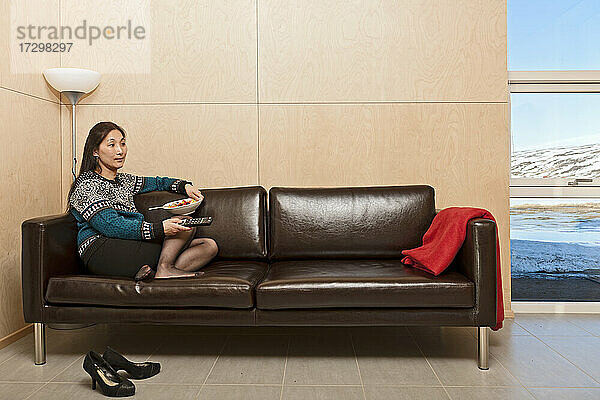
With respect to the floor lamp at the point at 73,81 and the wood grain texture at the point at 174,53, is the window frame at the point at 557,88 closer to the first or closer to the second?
the wood grain texture at the point at 174,53

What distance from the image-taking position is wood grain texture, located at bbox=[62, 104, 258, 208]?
4223 mm

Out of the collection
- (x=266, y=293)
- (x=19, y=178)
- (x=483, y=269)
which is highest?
(x=19, y=178)

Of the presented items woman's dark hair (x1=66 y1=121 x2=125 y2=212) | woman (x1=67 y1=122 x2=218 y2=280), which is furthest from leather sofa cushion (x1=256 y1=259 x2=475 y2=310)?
woman's dark hair (x1=66 y1=121 x2=125 y2=212)

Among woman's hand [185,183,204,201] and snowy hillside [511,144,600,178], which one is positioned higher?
snowy hillside [511,144,600,178]

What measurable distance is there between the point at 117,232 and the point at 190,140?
1165 mm

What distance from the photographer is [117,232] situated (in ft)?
10.6

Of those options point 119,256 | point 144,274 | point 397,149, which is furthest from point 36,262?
point 397,149

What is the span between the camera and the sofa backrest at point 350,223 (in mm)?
3682

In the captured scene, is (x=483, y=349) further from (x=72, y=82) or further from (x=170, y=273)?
(x=72, y=82)

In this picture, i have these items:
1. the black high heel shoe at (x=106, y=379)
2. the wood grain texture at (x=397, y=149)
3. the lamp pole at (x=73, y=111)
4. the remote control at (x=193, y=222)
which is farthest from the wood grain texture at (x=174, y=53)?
the black high heel shoe at (x=106, y=379)

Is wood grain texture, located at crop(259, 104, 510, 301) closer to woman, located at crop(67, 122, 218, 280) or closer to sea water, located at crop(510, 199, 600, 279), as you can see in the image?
sea water, located at crop(510, 199, 600, 279)

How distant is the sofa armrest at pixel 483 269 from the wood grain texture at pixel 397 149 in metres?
1.23

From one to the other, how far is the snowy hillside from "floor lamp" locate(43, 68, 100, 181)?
289 cm

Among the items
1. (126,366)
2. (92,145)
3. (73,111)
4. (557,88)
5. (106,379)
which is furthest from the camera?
(557,88)
